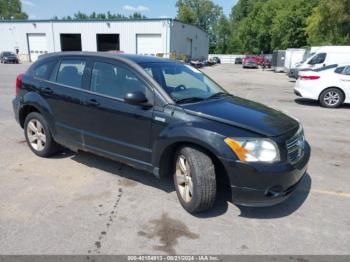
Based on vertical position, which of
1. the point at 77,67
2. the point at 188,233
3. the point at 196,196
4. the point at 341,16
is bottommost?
the point at 188,233

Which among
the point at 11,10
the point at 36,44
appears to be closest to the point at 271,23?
the point at 36,44

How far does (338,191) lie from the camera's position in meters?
4.31

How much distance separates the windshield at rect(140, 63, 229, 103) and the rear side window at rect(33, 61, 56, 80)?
6.03ft

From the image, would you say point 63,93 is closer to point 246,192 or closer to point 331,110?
point 246,192

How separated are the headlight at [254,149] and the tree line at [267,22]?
98.1 feet

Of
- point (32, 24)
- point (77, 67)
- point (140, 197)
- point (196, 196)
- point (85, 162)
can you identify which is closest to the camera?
point (196, 196)

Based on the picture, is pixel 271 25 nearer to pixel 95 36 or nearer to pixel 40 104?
pixel 95 36

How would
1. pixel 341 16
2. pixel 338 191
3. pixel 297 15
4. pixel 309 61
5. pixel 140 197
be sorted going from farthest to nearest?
pixel 297 15, pixel 341 16, pixel 309 61, pixel 338 191, pixel 140 197

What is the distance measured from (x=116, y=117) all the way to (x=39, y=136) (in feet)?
6.31

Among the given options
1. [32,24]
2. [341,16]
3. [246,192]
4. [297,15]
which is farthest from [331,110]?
[297,15]

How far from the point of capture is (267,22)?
70.2 meters

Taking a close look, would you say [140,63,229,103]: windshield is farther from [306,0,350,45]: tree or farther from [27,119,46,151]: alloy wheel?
[306,0,350,45]: tree

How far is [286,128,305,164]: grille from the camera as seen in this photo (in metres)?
3.41

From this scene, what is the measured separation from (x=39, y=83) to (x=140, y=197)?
8.48 ft
